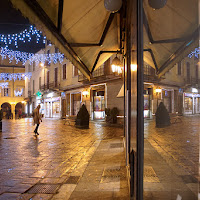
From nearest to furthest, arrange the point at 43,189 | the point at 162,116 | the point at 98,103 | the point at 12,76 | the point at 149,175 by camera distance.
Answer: the point at 162,116 < the point at 149,175 < the point at 43,189 < the point at 98,103 < the point at 12,76

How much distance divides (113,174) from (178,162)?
9.95ft

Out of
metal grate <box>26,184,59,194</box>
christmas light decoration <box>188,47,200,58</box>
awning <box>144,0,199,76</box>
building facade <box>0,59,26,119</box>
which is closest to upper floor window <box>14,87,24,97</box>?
building facade <box>0,59,26,119</box>

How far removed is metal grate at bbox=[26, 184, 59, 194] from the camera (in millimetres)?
2943

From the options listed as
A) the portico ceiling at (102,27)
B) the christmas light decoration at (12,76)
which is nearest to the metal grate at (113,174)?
the portico ceiling at (102,27)

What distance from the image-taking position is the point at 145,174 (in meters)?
1.30

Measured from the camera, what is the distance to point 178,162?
78cm

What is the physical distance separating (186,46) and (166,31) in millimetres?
191

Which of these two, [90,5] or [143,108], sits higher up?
[90,5]

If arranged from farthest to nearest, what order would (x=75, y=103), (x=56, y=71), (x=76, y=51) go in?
(x=56, y=71)
(x=75, y=103)
(x=76, y=51)

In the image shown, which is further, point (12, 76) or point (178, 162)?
point (12, 76)

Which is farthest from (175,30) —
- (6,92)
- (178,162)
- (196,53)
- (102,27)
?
(6,92)

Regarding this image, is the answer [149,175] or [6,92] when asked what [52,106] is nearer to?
[6,92]

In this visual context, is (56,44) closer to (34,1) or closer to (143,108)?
(34,1)

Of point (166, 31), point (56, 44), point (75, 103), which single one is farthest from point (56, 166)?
point (75, 103)
